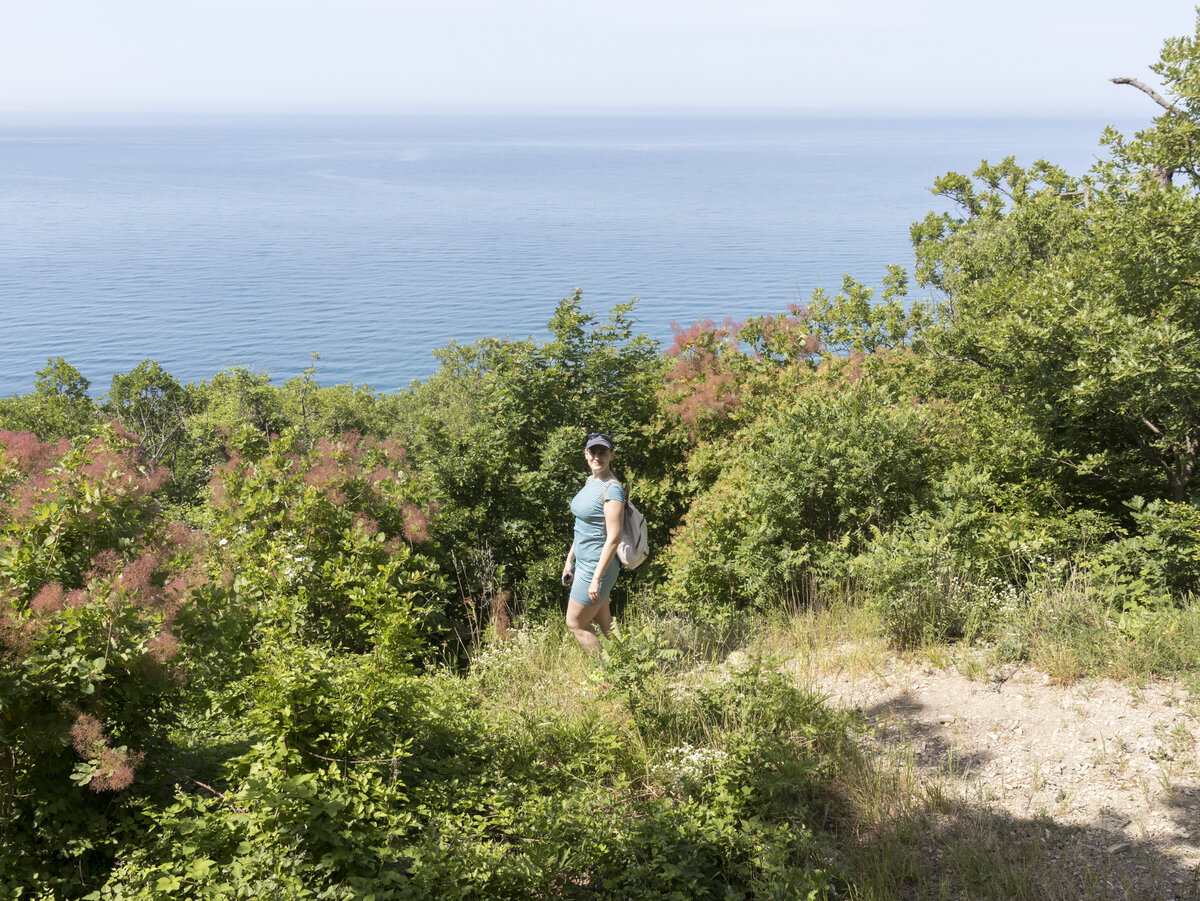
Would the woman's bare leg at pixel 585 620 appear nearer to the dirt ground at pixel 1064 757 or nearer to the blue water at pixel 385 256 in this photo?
the dirt ground at pixel 1064 757

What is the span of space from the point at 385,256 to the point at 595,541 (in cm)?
9541

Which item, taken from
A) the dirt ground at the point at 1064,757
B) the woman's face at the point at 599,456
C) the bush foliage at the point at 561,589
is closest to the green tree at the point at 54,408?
the bush foliage at the point at 561,589

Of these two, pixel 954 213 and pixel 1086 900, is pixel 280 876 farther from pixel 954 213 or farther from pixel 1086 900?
pixel 954 213

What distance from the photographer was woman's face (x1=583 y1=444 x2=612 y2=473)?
5.71m

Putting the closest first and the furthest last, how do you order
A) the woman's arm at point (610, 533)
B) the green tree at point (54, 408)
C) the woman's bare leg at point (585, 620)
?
the woman's arm at point (610, 533) → the woman's bare leg at point (585, 620) → the green tree at point (54, 408)

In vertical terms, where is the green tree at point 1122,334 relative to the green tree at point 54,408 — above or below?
above

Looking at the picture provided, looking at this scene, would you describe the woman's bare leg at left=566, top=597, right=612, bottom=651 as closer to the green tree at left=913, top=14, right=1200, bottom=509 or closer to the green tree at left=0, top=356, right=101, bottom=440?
the green tree at left=913, top=14, right=1200, bottom=509

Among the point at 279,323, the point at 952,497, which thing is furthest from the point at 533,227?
the point at 952,497

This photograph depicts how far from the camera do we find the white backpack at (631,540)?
566 cm

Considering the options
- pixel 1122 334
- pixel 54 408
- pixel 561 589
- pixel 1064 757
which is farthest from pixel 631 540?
pixel 54 408

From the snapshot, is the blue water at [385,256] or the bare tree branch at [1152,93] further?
the blue water at [385,256]

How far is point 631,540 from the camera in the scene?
5758 mm

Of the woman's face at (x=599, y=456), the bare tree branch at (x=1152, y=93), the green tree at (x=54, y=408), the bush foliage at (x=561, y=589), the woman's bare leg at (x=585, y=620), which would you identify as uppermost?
the bare tree branch at (x=1152, y=93)

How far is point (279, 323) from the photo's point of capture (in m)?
72.2
